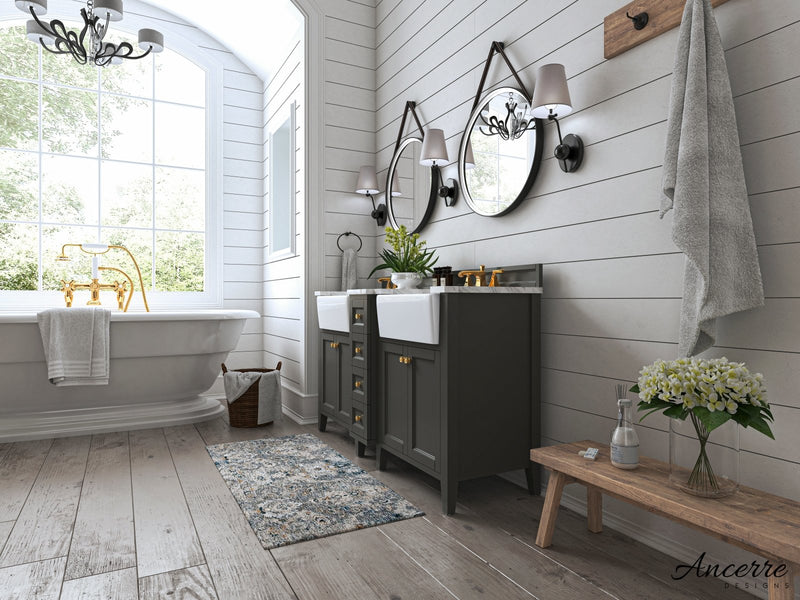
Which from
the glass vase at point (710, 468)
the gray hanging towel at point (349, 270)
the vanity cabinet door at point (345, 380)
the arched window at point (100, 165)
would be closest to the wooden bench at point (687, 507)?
the glass vase at point (710, 468)

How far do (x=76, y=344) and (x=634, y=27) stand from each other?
2.88 m

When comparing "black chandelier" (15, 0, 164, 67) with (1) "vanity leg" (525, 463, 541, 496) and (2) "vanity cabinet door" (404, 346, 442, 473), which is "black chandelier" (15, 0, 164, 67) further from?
(1) "vanity leg" (525, 463, 541, 496)

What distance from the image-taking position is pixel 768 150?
58.2 inches

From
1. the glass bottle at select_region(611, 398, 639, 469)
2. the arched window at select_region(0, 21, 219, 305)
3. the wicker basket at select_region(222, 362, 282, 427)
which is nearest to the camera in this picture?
the glass bottle at select_region(611, 398, 639, 469)

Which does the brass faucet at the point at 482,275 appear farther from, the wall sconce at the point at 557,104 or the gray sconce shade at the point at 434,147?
the gray sconce shade at the point at 434,147

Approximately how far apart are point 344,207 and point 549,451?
225 cm

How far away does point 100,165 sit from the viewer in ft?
13.5

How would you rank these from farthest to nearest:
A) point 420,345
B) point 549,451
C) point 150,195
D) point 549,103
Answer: point 150,195, point 420,345, point 549,103, point 549,451

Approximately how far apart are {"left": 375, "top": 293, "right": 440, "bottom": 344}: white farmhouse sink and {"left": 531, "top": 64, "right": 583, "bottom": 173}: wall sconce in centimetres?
71

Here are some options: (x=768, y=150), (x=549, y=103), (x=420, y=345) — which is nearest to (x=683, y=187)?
(x=768, y=150)

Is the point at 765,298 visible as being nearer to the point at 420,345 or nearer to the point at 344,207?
the point at 420,345

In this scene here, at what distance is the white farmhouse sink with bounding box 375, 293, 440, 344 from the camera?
6.68 ft

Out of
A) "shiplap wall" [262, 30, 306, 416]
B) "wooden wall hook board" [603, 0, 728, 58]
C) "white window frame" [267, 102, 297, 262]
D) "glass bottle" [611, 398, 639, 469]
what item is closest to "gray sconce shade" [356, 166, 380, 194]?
"shiplap wall" [262, 30, 306, 416]

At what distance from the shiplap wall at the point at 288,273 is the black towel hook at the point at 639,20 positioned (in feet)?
7.12
